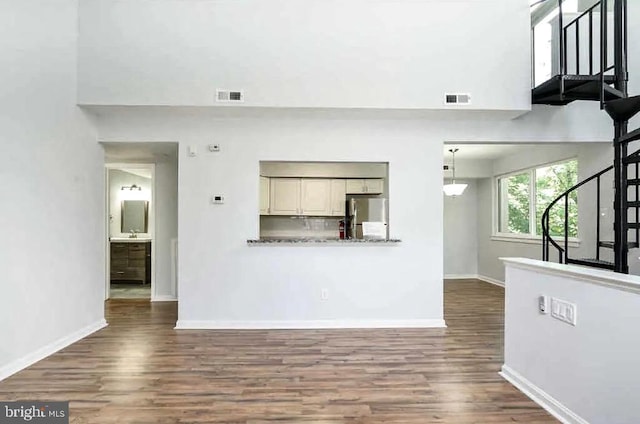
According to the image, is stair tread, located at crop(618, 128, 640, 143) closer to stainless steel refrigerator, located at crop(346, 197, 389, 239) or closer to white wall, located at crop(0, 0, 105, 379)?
stainless steel refrigerator, located at crop(346, 197, 389, 239)

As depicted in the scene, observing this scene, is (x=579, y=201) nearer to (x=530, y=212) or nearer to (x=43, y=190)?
(x=530, y=212)

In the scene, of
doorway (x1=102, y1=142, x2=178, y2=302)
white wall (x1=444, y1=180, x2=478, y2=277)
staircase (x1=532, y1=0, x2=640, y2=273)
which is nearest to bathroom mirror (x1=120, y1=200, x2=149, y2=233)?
doorway (x1=102, y1=142, x2=178, y2=302)

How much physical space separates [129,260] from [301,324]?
4.46 m

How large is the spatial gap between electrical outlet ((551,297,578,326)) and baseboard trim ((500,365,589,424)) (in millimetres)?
529

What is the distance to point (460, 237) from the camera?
8.09 metres

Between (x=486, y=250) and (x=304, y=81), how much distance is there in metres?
5.66

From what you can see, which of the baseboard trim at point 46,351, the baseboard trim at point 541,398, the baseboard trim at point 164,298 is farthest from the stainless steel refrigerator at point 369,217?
the baseboard trim at point 46,351

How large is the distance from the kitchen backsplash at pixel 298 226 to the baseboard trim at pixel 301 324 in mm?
2908

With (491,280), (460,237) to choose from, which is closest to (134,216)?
(460,237)

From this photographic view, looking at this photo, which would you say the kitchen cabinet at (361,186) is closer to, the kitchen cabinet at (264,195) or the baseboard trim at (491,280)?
the kitchen cabinet at (264,195)

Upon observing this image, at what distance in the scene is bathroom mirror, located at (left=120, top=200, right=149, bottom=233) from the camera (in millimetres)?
7812

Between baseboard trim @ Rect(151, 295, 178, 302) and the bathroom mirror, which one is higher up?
the bathroom mirror

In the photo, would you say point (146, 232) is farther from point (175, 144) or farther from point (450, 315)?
point (450, 315)

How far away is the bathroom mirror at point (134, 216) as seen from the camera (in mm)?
7812
